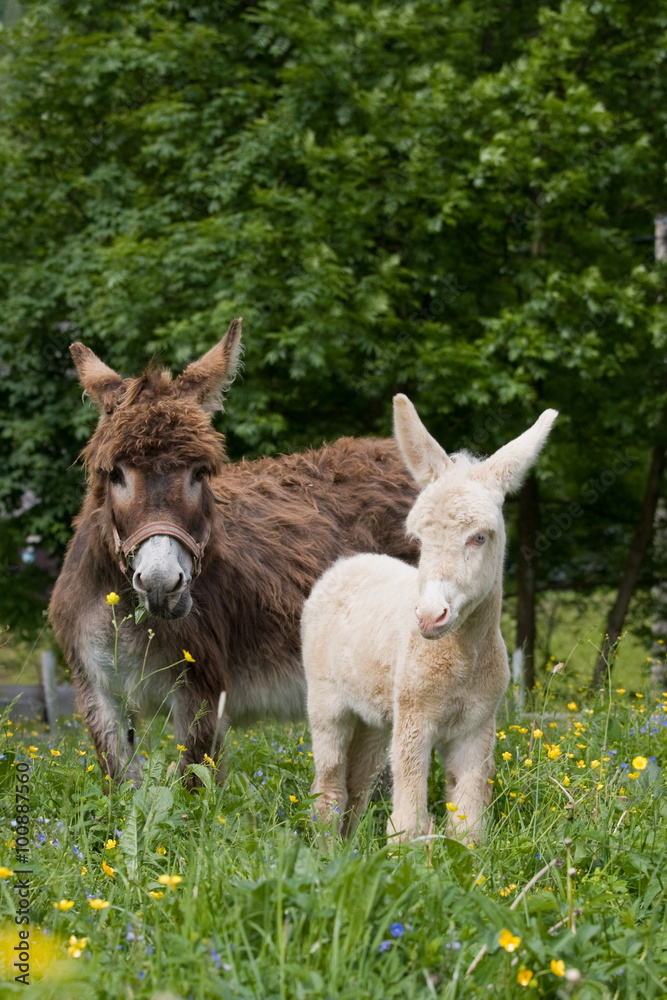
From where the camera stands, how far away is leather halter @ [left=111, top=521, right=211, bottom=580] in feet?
12.1

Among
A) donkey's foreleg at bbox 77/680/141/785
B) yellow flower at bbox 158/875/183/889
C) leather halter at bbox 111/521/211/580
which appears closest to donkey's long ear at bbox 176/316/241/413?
leather halter at bbox 111/521/211/580

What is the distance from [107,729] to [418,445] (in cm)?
198

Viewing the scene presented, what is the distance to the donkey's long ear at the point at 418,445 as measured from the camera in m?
3.31

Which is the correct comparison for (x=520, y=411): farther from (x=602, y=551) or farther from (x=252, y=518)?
(x=252, y=518)

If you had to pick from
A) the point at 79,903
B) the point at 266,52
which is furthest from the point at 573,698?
the point at 266,52

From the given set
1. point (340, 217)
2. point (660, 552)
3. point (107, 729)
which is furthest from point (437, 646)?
point (660, 552)

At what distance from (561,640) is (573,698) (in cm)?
862

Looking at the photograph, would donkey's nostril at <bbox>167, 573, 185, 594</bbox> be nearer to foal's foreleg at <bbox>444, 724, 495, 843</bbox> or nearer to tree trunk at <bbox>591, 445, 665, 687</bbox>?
foal's foreleg at <bbox>444, 724, 495, 843</bbox>

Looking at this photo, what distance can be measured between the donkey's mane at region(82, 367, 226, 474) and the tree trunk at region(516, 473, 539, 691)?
21.6 feet

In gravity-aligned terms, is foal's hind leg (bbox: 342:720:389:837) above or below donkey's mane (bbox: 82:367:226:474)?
below

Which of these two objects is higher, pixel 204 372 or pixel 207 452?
pixel 204 372

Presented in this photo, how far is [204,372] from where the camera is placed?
14.2ft

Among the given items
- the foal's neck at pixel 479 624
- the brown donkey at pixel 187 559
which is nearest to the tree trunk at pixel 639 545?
the brown donkey at pixel 187 559

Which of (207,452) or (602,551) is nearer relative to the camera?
(207,452)
